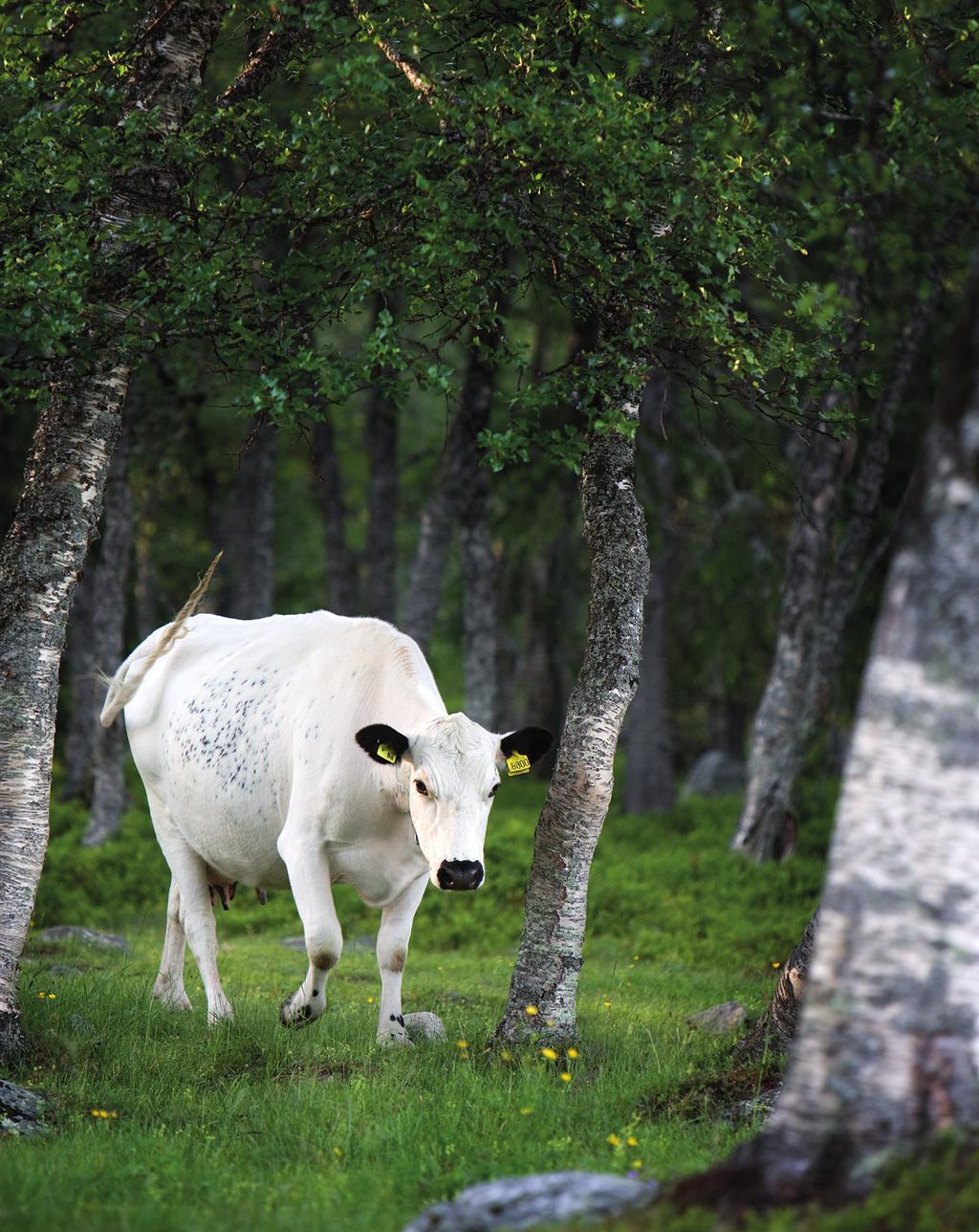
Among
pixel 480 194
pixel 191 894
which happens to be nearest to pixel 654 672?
pixel 191 894

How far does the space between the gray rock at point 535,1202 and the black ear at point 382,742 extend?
362 cm

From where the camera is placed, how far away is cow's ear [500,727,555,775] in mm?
8359

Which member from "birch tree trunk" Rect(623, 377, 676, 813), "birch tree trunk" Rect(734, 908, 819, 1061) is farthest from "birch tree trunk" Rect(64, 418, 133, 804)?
"birch tree trunk" Rect(734, 908, 819, 1061)

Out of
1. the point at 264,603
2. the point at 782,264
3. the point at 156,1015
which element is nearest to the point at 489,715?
the point at 264,603

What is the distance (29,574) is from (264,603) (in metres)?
12.3

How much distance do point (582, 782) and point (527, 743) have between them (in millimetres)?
634

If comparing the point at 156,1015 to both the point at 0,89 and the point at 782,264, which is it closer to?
the point at 0,89

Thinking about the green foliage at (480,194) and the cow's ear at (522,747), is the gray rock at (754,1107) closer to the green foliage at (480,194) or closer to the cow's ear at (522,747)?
the cow's ear at (522,747)

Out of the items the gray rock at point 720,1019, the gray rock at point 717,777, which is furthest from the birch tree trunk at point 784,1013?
the gray rock at point 717,777

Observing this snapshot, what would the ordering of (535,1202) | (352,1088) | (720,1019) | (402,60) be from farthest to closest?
(720,1019), (402,60), (352,1088), (535,1202)

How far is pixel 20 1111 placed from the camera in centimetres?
630

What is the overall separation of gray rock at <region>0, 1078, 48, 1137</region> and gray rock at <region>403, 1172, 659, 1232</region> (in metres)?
2.38

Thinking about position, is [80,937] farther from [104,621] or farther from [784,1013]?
[784,1013]

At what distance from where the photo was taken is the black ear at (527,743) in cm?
835
